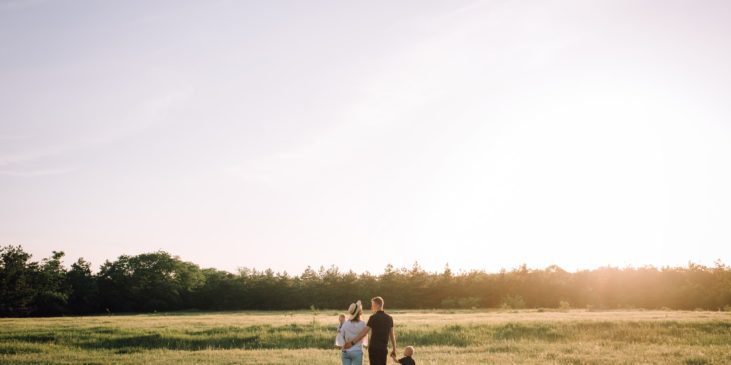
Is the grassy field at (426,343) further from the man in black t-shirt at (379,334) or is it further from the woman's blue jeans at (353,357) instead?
the man in black t-shirt at (379,334)

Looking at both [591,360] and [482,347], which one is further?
[482,347]

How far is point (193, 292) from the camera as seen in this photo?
98375 millimetres

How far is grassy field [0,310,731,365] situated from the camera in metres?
21.1

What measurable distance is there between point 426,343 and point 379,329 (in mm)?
17902

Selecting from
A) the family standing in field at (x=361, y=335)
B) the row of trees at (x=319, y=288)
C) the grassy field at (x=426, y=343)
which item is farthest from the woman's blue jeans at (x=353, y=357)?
the row of trees at (x=319, y=288)

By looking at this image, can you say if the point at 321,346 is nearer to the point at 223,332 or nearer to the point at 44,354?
the point at 223,332

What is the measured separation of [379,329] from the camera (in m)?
11.9

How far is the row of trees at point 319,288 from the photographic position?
→ 75.6 metres

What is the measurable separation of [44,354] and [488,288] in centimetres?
7480

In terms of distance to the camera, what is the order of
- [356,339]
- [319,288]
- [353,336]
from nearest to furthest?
[356,339], [353,336], [319,288]

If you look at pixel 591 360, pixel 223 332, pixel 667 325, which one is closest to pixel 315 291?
pixel 223 332

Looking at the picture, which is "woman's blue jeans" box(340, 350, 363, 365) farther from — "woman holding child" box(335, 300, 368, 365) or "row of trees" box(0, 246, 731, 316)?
"row of trees" box(0, 246, 731, 316)

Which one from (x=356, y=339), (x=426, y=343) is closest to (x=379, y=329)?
(x=356, y=339)

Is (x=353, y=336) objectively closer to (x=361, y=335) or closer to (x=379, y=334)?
(x=361, y=335)
